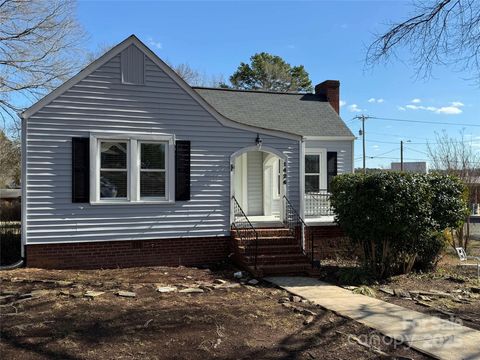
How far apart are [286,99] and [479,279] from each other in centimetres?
961

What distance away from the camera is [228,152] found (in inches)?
445

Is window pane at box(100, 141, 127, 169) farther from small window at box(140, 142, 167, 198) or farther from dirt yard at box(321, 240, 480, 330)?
dirt yard at box(321, 240, 480, 330)

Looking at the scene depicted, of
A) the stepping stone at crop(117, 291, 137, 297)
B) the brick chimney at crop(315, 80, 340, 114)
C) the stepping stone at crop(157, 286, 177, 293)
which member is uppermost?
the brick chimney at crop(315, 80, 340, 114)

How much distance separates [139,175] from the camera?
34.5 ft

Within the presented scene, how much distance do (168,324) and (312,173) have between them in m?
9.88

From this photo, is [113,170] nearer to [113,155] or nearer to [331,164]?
[113,155]

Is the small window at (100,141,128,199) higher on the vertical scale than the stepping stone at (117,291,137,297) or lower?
higher

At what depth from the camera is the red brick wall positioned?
32.5ft

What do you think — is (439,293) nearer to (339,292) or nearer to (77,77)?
(339,292)

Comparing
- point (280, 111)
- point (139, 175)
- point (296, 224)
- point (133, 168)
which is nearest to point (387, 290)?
point (296, 224)

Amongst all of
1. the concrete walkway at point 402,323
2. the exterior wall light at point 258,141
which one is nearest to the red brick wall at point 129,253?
the exterior wall light at point 258,141

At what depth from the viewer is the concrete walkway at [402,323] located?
536 centimetres

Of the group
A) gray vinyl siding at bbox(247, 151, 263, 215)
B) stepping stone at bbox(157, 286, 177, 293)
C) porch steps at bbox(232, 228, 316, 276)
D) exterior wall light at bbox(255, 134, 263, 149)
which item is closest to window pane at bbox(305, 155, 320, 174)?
gray vinyl siding at bbox(247, 151, 263, 215)

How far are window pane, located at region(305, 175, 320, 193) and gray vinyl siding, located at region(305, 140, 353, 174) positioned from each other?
85 cm
